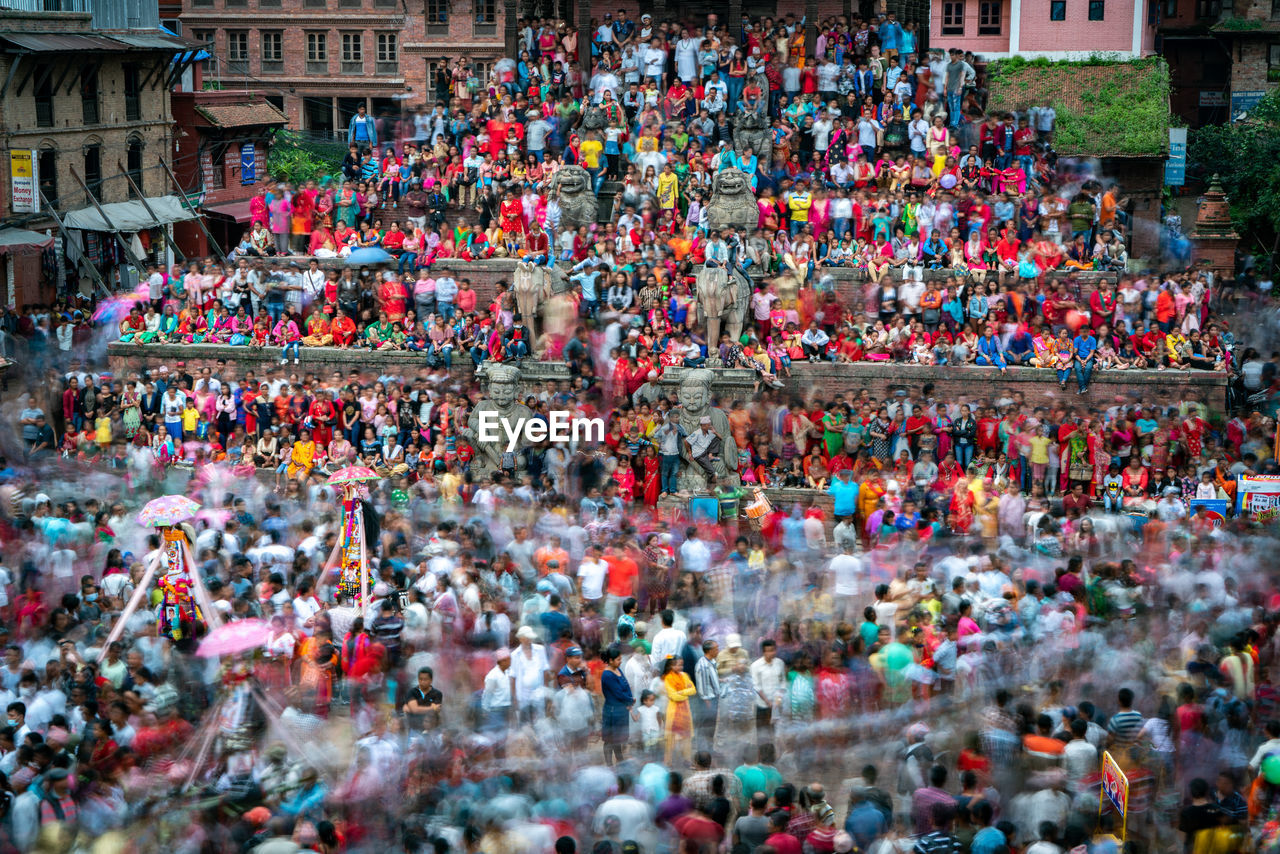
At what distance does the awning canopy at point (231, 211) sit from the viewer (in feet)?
159

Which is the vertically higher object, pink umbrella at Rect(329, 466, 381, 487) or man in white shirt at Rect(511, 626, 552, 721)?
pink umbrella at Rect(329, 466, 381, 487)

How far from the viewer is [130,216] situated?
43156 millimetres

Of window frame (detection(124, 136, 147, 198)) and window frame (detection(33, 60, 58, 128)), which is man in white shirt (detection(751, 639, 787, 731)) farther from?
window frame (detection(124, 136, 147, 198))

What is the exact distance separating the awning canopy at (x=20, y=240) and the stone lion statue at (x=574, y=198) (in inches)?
592

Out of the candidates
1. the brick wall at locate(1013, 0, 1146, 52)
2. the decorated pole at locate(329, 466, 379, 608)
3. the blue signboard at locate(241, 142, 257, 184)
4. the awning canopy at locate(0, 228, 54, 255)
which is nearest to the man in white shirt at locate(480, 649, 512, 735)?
the decorated pole at locate(329, 466, 379, 608)

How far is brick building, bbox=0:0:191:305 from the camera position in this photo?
39.6m

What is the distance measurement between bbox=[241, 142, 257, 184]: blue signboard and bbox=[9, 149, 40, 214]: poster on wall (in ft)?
38.7

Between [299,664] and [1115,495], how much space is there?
1242 centimetres

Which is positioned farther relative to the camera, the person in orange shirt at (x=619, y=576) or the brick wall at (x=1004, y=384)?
the brick wall at (x=1004, y=384)

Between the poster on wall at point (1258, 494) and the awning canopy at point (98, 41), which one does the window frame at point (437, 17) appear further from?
the poster on wall at point (1258, 494)

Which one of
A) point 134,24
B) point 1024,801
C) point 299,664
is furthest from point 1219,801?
point 134,24

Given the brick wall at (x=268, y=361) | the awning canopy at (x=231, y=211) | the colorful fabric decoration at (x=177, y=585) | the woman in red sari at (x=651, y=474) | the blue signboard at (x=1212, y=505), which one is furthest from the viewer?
the awning canopy at (x=231, y=211)

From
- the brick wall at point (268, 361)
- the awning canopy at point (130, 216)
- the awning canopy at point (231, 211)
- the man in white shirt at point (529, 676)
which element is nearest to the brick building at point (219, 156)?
the awning canopy at point (231, 211)

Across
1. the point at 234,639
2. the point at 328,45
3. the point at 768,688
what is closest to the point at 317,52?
the point at 328,45
